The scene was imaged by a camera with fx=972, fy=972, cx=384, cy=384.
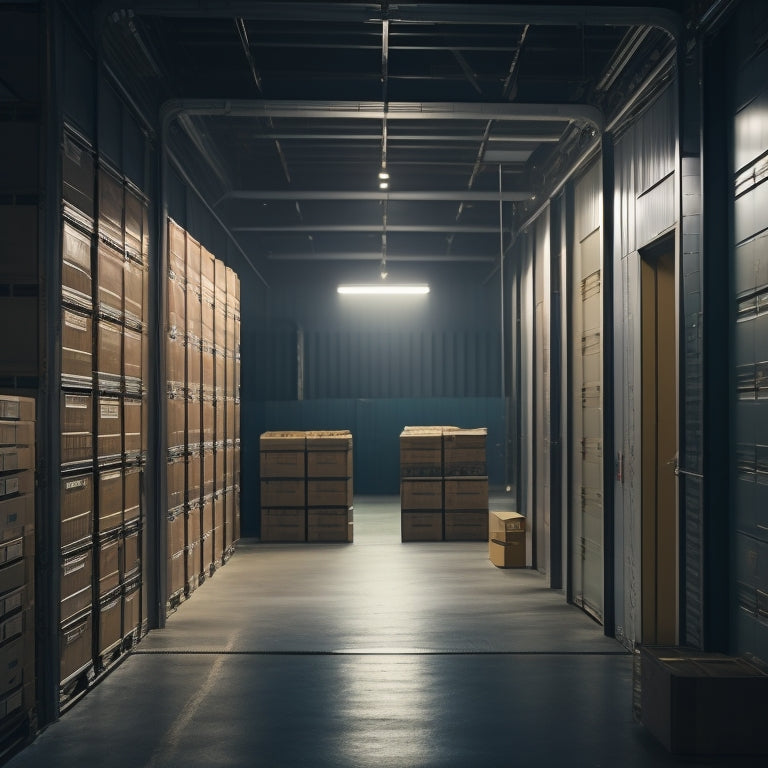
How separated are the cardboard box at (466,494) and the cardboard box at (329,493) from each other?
52.0 inches

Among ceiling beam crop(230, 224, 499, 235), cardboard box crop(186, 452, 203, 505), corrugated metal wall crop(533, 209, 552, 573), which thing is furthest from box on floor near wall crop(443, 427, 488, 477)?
cardboard box crop(186, 452, 203, 505)

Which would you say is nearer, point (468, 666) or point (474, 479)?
point (468, 666)

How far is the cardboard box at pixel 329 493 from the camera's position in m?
12.5

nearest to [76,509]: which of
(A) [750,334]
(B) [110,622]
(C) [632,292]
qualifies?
(B) [110,622]

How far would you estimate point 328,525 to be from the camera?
12.6 metres

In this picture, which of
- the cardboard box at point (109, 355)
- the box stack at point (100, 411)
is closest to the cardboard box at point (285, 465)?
the box stack at point (100, 411)

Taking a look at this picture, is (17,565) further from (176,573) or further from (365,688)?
(176,573)

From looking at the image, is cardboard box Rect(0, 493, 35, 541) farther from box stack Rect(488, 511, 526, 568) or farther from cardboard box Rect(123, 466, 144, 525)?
box stack Rect(488, 511, 526, 568)

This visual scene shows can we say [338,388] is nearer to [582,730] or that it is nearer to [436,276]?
[436,276]

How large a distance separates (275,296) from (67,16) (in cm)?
1351

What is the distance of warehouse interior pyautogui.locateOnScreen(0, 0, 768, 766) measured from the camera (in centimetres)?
484

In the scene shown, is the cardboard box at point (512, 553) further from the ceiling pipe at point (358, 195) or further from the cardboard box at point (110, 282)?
the cardboard box at point (110, 282)

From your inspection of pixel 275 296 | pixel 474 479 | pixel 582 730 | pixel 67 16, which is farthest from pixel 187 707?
pixel 275 296

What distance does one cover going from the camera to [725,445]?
16.9 feet
